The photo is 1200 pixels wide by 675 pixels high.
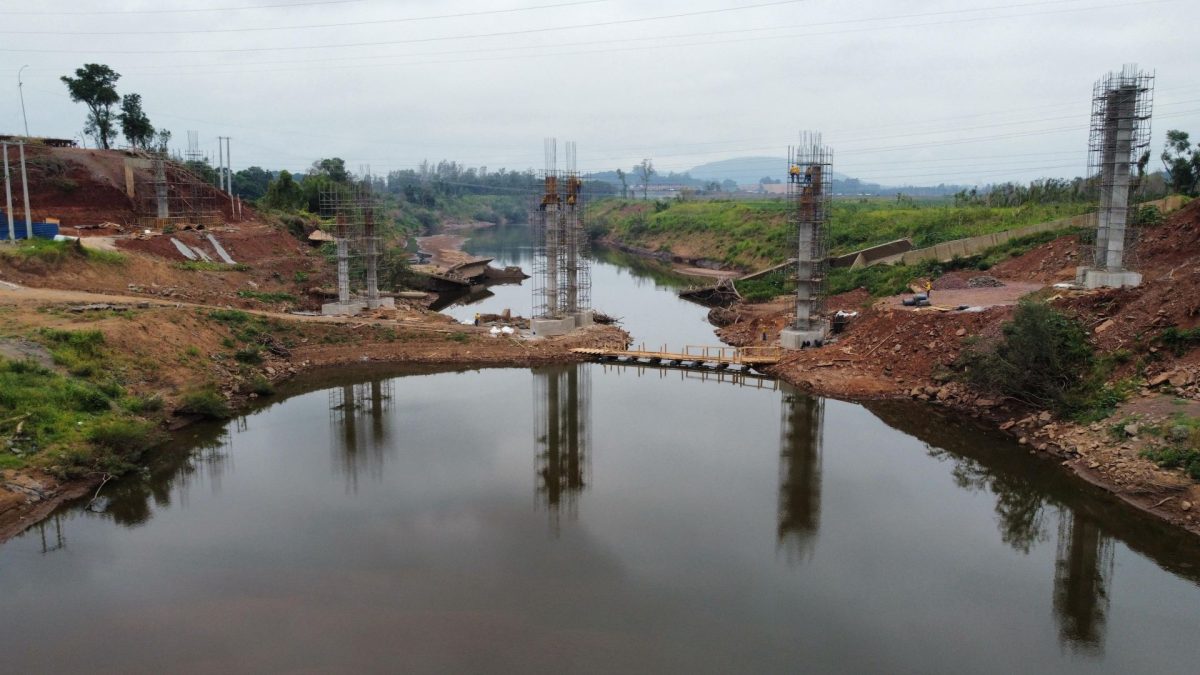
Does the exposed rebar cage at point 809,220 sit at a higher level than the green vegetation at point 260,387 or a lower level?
higher

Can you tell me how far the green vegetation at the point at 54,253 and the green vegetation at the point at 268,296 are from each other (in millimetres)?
4654

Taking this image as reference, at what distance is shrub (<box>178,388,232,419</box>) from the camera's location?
72.2 ft

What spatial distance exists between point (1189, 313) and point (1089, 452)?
207 inches

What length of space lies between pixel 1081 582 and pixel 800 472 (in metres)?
6.19

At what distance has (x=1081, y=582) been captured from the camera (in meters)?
14.2

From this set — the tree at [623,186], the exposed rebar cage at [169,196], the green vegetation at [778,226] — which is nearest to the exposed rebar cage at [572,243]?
the green vegetation at [778,226]

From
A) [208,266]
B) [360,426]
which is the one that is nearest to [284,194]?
[208,266]

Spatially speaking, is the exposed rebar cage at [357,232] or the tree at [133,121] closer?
the exposed rebar cage at [357,232]

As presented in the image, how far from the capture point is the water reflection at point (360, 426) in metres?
19.3

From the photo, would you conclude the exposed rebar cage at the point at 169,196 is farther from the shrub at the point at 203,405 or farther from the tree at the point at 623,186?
the tree at the point at 623,186

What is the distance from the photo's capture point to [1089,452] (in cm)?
1869

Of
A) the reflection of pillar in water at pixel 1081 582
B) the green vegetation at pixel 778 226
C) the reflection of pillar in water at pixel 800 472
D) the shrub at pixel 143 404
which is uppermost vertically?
the green vegetation at pixel 778 226

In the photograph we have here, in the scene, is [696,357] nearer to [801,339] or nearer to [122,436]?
[801,339]

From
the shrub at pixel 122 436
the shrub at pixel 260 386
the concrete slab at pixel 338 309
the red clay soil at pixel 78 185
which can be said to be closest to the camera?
the shrub at pixel 122 436
